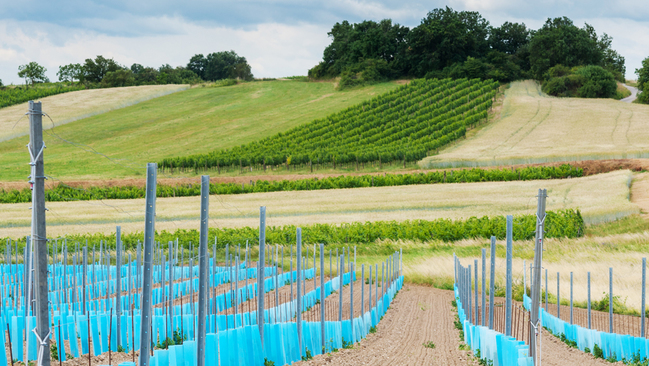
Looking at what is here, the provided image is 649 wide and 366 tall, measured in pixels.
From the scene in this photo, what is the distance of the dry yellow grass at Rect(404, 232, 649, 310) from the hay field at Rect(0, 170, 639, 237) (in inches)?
174

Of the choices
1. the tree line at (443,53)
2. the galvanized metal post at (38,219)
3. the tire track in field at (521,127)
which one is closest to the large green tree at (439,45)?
the tree line at (443,53)

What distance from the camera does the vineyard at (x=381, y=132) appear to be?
1998 inches

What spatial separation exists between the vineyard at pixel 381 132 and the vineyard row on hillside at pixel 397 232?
831 inches

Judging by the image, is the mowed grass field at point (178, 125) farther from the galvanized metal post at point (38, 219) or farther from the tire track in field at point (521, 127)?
the galvanized metal post at point (38, 219)

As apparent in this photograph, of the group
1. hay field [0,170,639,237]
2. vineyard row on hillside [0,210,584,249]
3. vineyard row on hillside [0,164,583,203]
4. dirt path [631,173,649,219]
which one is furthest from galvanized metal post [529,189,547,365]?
vineyard row on hillside [0,164,583,203]

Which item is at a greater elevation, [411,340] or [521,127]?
[521,127]

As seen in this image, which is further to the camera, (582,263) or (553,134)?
(553,134)

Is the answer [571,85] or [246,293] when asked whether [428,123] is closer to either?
[571,85]

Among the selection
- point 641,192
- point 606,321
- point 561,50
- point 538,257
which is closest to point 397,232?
point 606,321

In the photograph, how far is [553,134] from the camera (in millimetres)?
54781

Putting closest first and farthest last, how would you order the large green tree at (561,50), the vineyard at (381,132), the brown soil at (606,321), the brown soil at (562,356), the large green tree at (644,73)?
the brown soil at (562,356) < the brown soil at (606,321) < the vineyard at (381,132) < the large green tree at (644,73) < the large green tree at (561,50)

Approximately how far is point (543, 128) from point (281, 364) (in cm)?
5228

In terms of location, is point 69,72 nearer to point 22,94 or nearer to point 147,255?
point 22,94

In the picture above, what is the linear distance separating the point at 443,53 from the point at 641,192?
185 feet
